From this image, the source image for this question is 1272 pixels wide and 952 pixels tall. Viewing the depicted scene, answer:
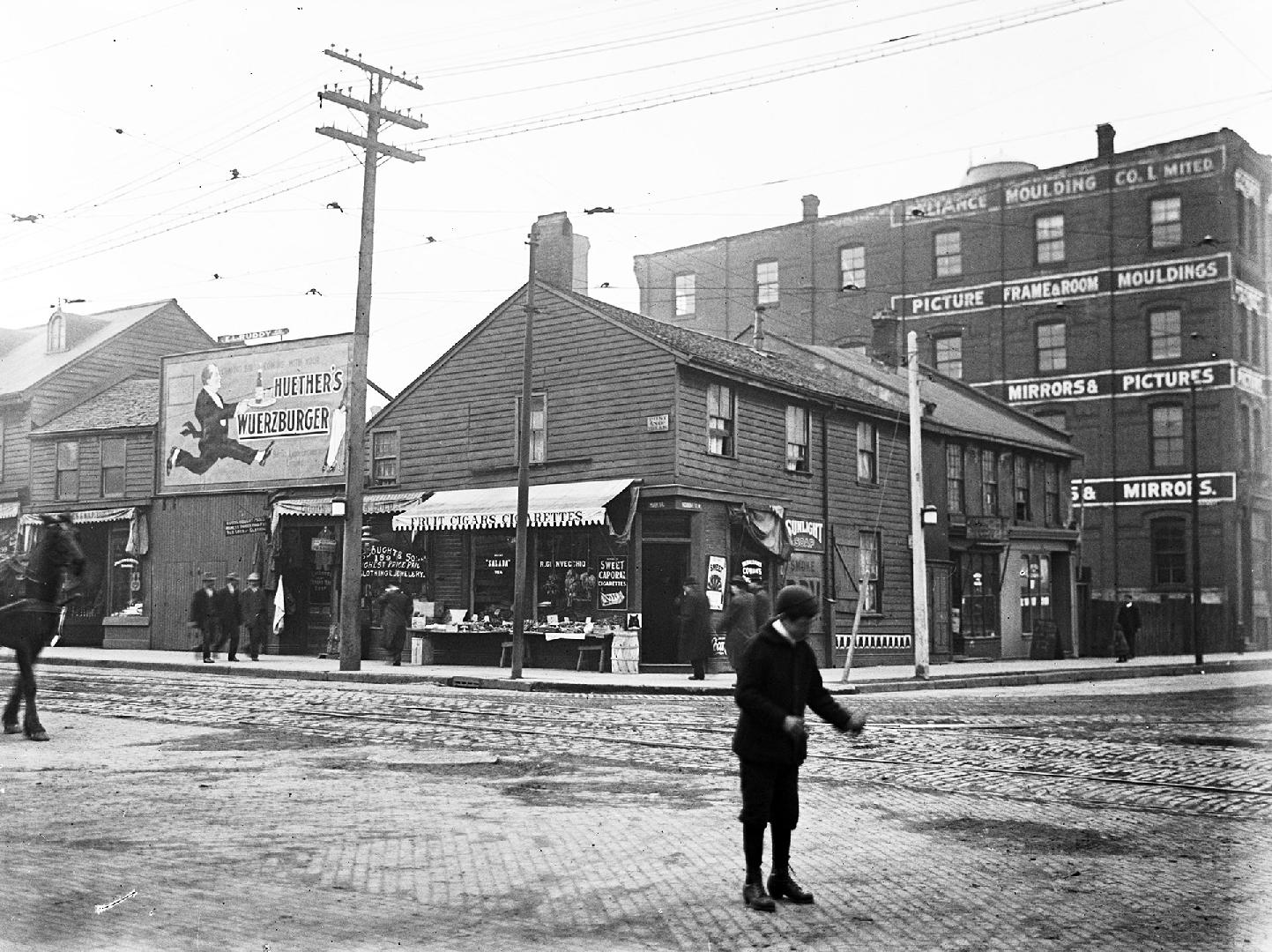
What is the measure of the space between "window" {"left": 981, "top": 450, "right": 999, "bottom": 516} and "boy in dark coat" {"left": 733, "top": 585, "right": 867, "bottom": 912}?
31858 millimetres

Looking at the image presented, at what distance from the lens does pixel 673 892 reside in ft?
22.7

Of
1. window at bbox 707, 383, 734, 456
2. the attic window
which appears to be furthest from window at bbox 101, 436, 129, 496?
window at bbox 707, 383, 734, 456

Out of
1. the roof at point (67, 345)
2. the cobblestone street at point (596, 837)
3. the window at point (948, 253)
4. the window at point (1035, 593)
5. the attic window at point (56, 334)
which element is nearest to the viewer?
the cobblestone street at point (596, 837)

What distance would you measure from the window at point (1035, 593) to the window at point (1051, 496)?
4.49 feet

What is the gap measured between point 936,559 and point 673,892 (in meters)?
28.7

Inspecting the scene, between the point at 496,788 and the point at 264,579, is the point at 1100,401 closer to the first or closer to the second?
the point at 264,579

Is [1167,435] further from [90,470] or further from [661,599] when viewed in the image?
[90,470]

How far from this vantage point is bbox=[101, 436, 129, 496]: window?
125 feet

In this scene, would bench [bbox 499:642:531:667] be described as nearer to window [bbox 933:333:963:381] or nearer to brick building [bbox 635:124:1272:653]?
brick building [bbox 635:124:1272:653]

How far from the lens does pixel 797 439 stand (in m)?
31.2

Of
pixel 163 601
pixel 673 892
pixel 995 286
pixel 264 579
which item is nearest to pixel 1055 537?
pixel 995 286

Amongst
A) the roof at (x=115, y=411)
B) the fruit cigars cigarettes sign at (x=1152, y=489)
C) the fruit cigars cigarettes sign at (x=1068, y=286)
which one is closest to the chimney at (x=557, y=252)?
the roof at (x=115, y=411)

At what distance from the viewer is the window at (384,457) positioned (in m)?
33.0

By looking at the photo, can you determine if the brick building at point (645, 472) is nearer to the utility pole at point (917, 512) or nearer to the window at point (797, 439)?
the window at point (797, 439)
